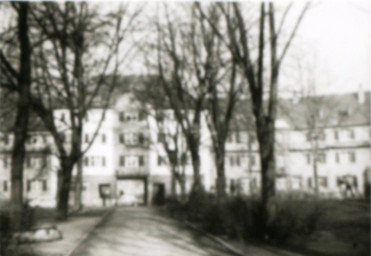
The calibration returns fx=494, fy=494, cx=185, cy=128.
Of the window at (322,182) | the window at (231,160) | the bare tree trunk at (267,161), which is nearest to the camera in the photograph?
the bare tree trunk at (267,161)

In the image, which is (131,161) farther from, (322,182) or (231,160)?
(322,182)

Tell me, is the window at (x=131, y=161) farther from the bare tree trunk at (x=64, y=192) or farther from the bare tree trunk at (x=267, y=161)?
the bare tree trunk at (x=267, y=161)

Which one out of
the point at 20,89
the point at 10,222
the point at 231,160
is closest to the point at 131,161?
the point at 231,160

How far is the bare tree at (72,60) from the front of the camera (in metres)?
17.9

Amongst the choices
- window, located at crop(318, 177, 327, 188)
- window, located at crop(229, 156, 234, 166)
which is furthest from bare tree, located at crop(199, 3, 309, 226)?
window, located at crop(229, 156, 234, 166)

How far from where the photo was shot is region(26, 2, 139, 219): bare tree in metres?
17.9

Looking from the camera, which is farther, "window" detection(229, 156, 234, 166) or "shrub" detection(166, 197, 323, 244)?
"window" detection(229, 156, 234, 166)

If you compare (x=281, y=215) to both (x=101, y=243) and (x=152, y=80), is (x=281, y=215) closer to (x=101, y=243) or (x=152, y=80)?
(x=101, y=243)

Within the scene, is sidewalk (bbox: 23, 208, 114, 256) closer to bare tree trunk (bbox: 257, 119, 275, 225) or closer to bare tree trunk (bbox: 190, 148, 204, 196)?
bare tree trunk (bbox: 190, 148, 204, 196)

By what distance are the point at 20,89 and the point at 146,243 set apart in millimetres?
6019

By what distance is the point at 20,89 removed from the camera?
15031 mm

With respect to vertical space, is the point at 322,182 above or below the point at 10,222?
above

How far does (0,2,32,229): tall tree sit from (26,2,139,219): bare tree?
1205 millimetres

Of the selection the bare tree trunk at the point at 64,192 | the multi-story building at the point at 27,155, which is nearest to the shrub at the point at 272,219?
the multi-story building at the point at 27,155
